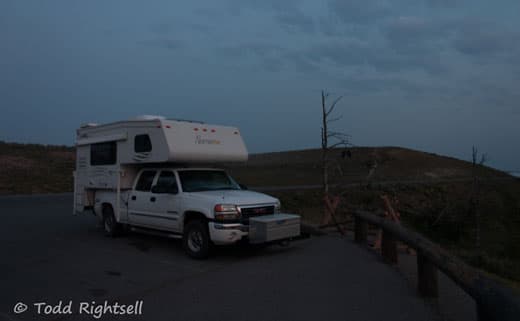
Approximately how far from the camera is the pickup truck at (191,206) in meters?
10.2

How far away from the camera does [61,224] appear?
53.2 ft

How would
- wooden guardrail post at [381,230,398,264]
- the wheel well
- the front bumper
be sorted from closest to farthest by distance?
wooden guardrail post at [381,230,398,264], the front bumper, the wheel well

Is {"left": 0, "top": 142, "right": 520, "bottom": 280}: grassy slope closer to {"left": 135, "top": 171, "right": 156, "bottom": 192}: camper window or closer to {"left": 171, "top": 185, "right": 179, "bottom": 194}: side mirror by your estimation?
{"left": 135, "top": 171, "right": 156, "bottom": 192}: camper window

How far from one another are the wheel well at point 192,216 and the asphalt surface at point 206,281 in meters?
0.77

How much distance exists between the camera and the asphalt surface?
6523mm

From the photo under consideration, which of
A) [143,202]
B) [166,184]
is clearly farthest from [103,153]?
[166,184]

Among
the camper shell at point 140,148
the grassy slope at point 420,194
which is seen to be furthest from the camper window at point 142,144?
the grassy slope at point 420,194

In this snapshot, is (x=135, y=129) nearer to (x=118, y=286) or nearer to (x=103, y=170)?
(x=103, y=170)

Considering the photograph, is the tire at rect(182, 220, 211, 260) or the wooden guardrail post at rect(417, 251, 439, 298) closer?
the wooden guardrail post at rect(417, 251, 439, 298)

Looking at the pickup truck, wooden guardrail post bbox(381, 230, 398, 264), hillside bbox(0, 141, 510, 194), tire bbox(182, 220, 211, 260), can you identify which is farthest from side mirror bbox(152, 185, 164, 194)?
hillside bbox(0, 141, 510, 194)

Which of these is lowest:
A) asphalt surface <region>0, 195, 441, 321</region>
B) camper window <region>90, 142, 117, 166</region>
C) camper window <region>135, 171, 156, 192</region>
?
asphalt surface <region>0, 195, 441, 321</region>

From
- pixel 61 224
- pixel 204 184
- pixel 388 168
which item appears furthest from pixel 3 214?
pixel 388 168

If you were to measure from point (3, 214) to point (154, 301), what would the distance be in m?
13.9

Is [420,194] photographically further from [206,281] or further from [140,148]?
[206,281]
